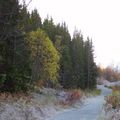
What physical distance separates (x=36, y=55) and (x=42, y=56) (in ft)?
5.10

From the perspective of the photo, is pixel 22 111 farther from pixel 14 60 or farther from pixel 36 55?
pixel 36 55

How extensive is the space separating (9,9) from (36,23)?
48.7 metres

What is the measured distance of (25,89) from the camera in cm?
3156

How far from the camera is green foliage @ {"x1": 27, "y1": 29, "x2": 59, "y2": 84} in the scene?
50591mm

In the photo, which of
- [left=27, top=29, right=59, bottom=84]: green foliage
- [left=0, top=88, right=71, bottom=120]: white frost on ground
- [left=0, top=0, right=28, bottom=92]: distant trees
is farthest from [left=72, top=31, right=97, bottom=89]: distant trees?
Answer: [left=0, top=88, right=71, bottom=120]: white frost on ground

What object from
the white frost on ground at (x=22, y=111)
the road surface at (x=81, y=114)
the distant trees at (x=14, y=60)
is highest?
the distant trees at (x=14, y=60)

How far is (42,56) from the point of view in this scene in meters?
52.3

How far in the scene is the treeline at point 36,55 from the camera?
2423 cm

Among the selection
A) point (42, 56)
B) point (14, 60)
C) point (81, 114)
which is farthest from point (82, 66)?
point (81, 114)

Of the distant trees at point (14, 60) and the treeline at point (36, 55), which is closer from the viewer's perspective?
the treeline at point (36, 55)

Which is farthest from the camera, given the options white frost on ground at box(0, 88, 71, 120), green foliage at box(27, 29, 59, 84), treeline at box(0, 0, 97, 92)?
green foliage at box(27, 29, 59, 84)

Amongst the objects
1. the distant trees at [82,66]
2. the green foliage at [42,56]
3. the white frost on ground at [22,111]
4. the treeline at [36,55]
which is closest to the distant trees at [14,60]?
the treeline at [36,55]

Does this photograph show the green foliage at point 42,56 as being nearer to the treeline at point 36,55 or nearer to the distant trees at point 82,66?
the treeline at point 36,55

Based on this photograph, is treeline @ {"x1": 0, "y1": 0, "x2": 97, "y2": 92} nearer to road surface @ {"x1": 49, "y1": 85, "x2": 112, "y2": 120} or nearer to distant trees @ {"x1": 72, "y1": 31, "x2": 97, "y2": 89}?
distant trees @ {"x1": 72, "y1": 31, "x2": 97, "y2": 89}
